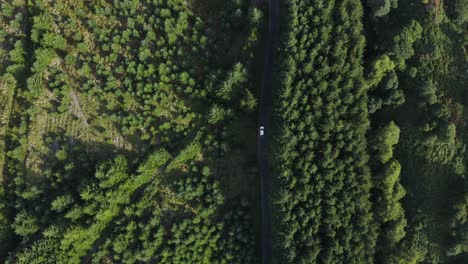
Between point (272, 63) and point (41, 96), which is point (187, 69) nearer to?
point (272, 63)

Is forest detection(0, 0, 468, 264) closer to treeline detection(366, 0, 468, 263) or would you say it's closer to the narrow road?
treeline detection(366, 0, 468, 263)

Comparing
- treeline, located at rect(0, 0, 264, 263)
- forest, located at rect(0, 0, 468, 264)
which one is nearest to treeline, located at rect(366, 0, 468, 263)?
forest, located at rect(0, 0, 468, 264)

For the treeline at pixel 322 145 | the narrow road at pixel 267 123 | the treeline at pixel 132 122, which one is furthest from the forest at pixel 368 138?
the treeline at pixel 132 122

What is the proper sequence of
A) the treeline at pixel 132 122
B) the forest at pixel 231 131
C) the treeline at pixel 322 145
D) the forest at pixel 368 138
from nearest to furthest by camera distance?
the treeline at pixel 322 145, the forest at pixel 368 138, the forest at pixel 231 131, the treeline at pixel 132 122

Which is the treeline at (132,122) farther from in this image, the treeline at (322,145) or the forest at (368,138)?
the forest at (368,138)

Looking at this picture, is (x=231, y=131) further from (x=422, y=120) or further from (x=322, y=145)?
(x=422, y=120)

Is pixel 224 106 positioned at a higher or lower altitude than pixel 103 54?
lower

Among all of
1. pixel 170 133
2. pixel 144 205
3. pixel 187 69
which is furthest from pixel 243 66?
pixel 144 205
